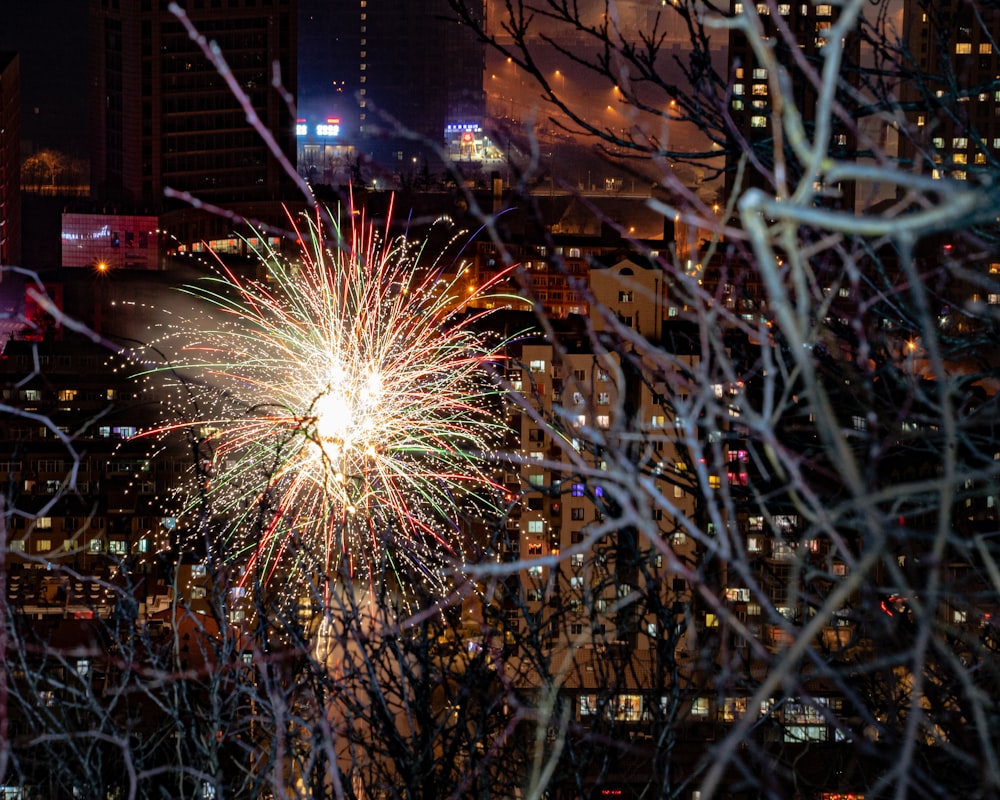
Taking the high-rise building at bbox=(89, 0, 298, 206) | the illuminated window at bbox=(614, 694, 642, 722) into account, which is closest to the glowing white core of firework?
the illuminated window at bbox=(614, 694, 642, 722)

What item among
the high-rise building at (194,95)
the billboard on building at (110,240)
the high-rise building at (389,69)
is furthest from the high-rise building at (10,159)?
the high-rise building at (389,69)

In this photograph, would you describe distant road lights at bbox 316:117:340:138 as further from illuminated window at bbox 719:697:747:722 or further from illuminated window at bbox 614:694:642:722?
illuminated window at bbox 614:694:642:722

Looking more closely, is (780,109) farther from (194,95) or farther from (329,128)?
(329,128)

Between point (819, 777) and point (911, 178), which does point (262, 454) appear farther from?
point (911, 178)

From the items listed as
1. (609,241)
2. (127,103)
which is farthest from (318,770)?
(127,103)

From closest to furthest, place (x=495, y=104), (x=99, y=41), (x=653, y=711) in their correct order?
(x=653, y=711) → (x=99, y=41) → (x=495, y=104)

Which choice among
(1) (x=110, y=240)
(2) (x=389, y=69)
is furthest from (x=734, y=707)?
(2) (x=389, y=69)
